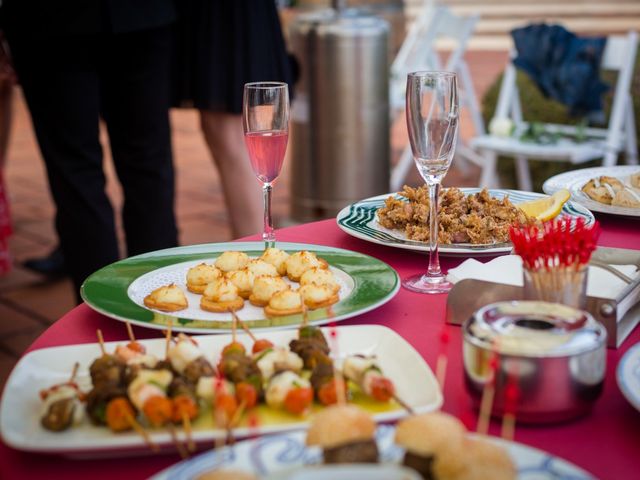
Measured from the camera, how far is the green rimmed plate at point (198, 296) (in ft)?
2.75

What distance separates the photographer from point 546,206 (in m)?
1.16

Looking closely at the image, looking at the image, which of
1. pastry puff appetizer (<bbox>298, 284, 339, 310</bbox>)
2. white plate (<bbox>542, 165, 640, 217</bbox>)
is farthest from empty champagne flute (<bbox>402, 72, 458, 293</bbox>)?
white plate (<bbox>542, 165, 640, 217</bbox>)

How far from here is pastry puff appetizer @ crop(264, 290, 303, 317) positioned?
0.87 m

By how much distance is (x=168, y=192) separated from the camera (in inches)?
77.7

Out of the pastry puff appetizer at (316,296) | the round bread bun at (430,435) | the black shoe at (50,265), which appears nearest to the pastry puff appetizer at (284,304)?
the pastry puff appetizer at (316,296)

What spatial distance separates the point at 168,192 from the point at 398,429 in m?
1.50

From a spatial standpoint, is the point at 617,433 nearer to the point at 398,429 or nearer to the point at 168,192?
the point at 398,429

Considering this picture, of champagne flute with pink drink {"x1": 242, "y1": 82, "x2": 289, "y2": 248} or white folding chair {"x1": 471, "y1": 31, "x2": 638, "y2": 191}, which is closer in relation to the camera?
champagne flute with pink drink {"x1": 242, "y1": 82, "x2": 289, "y2": 248}

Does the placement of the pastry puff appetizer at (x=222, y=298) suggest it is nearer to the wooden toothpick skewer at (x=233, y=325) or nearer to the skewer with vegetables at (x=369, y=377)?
the wooden toothpick skewer at (x=233, y=325)

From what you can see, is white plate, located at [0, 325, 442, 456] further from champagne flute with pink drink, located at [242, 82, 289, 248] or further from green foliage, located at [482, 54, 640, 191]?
green foliage, located at [482, 54, 640, 191]

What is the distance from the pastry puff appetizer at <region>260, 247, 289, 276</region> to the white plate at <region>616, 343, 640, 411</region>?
0.41m

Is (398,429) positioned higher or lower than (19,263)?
higher

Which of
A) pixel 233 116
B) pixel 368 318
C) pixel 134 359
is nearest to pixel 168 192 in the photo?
pixel 233 116

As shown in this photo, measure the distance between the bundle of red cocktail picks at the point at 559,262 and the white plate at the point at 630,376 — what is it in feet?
0.19
